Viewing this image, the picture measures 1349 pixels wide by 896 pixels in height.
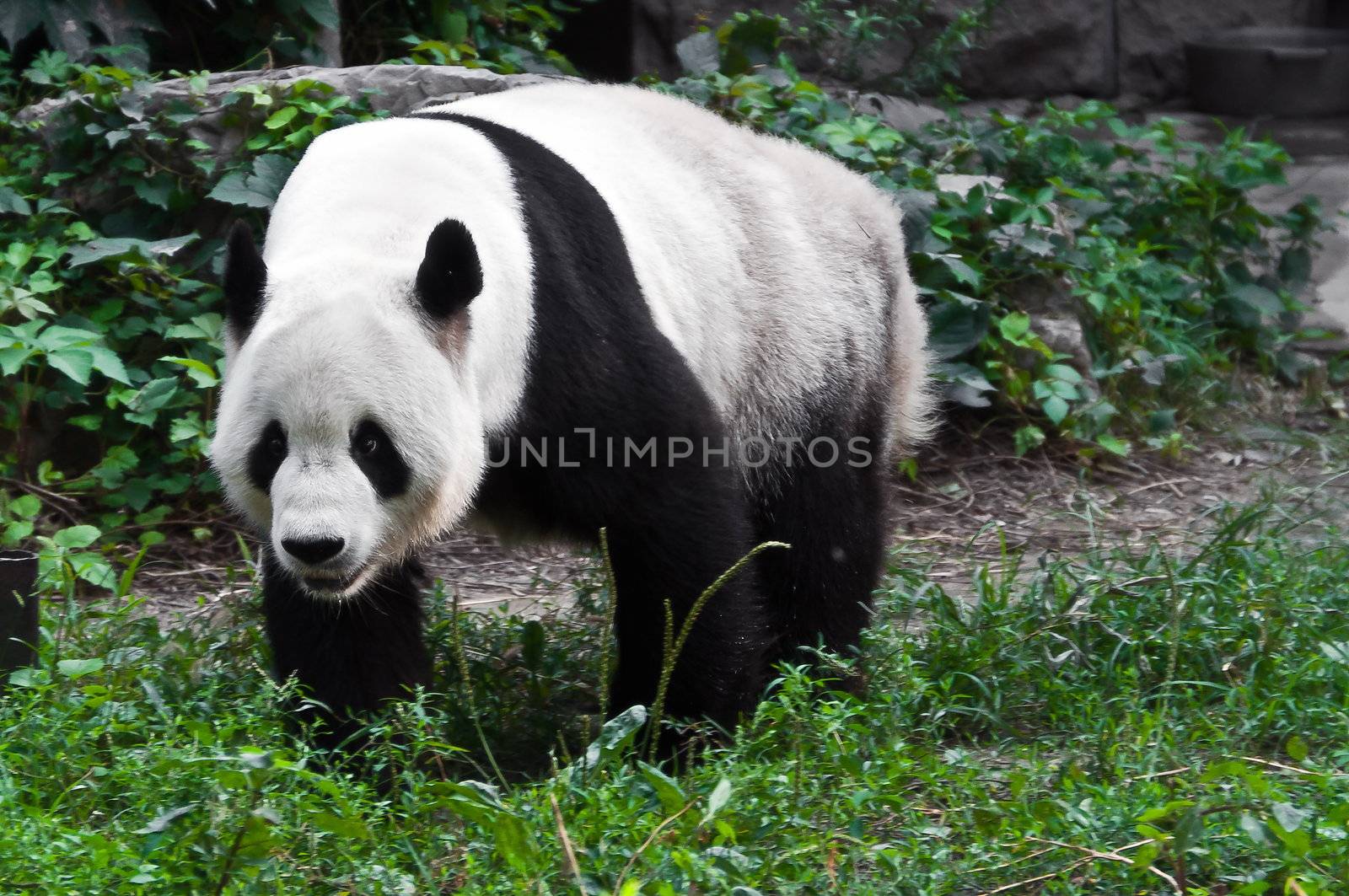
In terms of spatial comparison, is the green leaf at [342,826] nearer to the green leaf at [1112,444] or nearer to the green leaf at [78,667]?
the green leaf at [78,667]

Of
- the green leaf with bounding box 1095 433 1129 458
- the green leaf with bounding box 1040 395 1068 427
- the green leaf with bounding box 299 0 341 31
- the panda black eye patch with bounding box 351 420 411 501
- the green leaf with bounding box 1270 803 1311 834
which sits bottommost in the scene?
the green leaf with bounding box 1095 433 1129 458

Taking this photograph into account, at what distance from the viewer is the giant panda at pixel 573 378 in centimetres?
289

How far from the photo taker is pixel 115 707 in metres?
3.19

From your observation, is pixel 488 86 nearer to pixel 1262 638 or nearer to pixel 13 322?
pixel 13 322

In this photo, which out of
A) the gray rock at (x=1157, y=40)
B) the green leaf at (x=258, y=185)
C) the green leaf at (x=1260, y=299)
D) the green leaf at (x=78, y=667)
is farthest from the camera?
the gray rock at (x=1157, y=40)

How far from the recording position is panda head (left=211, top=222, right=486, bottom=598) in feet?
9.20

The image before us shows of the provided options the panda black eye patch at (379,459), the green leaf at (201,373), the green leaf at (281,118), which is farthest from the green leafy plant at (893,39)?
the panda black eye patch at (379,459)

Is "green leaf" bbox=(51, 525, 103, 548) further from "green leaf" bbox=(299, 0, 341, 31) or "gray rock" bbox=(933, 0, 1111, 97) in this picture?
"gray rock" bbox=(933, 0, 1111, 97)

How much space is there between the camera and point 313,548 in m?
2.77

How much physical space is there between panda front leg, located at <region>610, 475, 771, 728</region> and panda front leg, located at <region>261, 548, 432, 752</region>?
0.51m

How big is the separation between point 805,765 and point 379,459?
3.52 ft

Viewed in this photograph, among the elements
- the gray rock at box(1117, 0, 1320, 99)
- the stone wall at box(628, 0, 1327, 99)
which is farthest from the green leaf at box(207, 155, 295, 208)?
the gray rock at box(1117, 0, 1320, 99)

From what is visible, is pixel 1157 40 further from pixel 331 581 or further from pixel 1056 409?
pixel 331 581

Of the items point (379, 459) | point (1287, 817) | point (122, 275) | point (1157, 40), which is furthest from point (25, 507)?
point (1157, 40)
